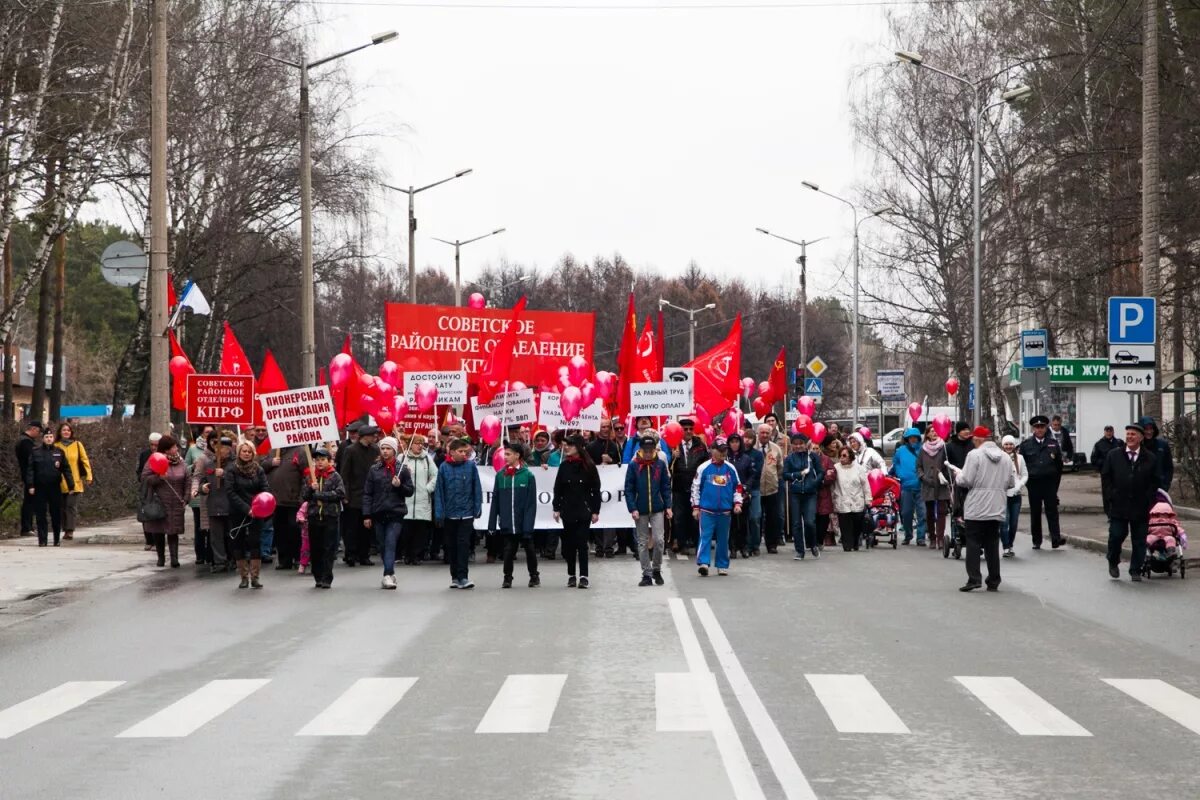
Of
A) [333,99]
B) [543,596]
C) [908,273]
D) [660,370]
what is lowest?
[543,596]

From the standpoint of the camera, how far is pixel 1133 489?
18953mm

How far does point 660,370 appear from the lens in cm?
2870

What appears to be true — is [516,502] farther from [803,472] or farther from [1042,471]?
[1042,471]

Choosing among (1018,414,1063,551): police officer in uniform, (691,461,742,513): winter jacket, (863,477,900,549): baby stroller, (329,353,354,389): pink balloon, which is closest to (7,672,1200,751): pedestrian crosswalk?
(691,461,742,513): winter jacket

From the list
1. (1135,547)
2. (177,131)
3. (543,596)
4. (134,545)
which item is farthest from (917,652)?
(177,131)

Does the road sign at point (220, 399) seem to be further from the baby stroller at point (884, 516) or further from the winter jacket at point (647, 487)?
the baby stroller at point (884, 516)

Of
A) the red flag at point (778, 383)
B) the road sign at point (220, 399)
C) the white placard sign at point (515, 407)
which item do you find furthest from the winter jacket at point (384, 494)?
the red flag at point (778, 383)

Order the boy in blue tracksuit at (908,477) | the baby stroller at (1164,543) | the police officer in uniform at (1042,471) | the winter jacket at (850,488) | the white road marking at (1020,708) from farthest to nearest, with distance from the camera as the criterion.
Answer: the boy in blue tracksuit at (908,477), the winter jacket at (850,488), the police officer in uniform at (1042,471), the baby stroller at (1164,543), the white road marking at (1020,708)

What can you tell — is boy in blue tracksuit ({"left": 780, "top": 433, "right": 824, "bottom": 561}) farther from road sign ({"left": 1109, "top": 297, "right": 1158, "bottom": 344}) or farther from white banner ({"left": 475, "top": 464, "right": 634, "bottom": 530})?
road sign ({"left": 1109, "top": 297, "right": 1158, "bottom": 344})

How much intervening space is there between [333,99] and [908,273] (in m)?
17.8

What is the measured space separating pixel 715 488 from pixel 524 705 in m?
9.76

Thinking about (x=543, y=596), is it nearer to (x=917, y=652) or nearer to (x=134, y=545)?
(x=917, y=652)

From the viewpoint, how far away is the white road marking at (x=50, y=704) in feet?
32.8

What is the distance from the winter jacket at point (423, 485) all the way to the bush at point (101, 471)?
829cm
